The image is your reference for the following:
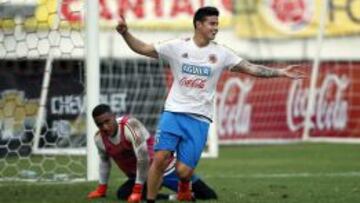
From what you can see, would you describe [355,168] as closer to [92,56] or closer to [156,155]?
[92,56]

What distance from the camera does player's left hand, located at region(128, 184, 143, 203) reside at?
38.2ft

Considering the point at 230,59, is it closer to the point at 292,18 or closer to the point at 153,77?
the point at 153,77

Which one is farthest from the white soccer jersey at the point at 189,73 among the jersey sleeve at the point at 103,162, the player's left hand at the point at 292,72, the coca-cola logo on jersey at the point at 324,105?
the coca-cola logo on jersey at the point at 324,105

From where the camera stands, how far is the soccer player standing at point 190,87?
10922mm

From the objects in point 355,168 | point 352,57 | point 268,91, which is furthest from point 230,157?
point 352,57

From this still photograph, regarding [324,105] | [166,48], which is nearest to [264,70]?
[166,48]

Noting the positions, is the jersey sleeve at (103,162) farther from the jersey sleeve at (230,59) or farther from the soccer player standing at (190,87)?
the jersey sleeve at (230,59)

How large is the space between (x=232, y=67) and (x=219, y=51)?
0.27m

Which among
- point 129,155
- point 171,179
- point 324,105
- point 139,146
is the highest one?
point 139,146

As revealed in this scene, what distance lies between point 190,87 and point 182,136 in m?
0.49

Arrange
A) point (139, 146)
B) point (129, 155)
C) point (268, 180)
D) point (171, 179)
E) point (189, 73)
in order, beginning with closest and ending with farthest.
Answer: point (189, 73) → point (139, 146) → point (129, 155) → point (171, 179) → point (268, 180)

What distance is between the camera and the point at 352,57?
27188mm

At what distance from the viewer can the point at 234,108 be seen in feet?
79.3

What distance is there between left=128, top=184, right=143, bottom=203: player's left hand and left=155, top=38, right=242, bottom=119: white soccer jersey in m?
1.14
